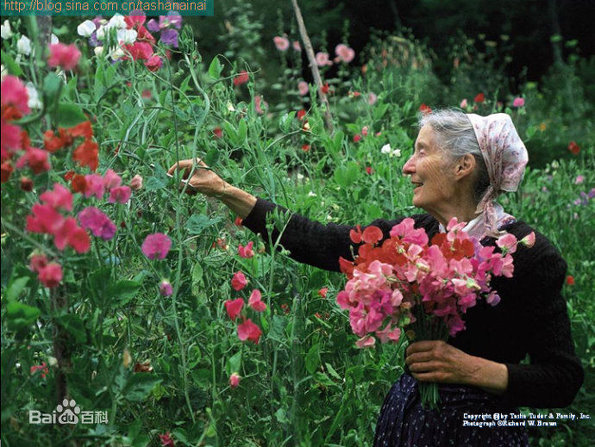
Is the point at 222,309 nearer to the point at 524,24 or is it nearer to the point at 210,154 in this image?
the point at 210,154

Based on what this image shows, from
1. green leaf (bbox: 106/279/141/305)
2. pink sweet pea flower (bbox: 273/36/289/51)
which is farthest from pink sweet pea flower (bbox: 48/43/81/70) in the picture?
pink sweet pea flower (bbox: 273/36/289/51)

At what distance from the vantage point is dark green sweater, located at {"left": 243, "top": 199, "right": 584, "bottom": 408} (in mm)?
1808

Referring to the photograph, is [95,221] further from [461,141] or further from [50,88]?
[461,141]

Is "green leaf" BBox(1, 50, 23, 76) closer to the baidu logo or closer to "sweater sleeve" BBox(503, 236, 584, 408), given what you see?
the baidu logo

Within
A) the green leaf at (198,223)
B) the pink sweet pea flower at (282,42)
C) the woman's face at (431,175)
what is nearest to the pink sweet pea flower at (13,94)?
the green leaf at (198,223)

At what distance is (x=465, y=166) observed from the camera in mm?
1962

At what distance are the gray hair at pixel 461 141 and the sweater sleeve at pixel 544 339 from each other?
0.21m

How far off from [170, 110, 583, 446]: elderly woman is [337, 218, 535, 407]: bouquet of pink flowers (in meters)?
0.14

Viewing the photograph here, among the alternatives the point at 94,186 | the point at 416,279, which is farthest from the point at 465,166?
the point at 94,186

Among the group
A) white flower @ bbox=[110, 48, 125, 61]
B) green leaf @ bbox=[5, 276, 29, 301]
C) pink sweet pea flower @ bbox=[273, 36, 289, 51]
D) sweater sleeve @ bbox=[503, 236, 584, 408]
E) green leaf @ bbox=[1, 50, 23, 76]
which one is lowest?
pink sweet pea flower @ bbox=[273, 36, 289, 51]

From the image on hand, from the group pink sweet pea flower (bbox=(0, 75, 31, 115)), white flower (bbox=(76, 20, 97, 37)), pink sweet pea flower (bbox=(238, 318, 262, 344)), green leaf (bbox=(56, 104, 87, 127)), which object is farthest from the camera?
white flower (bbox=(76, 20, 97, 37))

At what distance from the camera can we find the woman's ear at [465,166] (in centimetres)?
Result: 195

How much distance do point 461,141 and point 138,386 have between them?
36.6 inches

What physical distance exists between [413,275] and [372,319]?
0.12 meters
